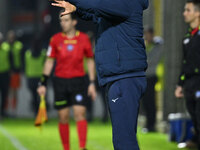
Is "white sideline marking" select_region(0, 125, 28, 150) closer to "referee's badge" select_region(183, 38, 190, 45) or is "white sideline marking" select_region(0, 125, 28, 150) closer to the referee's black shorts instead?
the referee's black shorts

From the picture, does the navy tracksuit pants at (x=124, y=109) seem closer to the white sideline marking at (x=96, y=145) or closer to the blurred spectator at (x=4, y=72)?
the white sideline marking at (x=96, y=145)

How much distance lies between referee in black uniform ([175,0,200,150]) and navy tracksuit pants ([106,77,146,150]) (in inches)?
120

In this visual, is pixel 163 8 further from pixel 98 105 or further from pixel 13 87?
pixel 98 105

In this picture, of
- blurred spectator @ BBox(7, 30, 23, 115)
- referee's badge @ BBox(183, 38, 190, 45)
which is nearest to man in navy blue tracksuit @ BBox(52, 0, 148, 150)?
referee's badge @ BBox(183, 38, 190, 45)

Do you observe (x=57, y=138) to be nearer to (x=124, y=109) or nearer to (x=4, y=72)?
(x=4, y=72)

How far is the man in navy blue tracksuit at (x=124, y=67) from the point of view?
6.35m

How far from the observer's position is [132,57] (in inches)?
252

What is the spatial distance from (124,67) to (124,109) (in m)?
0.38

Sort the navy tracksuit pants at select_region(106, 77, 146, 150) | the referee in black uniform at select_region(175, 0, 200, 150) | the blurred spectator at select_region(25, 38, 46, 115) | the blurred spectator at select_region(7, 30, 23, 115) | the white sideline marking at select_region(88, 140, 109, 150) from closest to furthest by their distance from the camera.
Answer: the navy tracksuit pants at select_region(106, 77, 146, 150) → the referee in black uniform at select_region(175, 0, 200, 150) → the white sideline marking at select_region(88, 140, 109, 150) → the blurred spectator at select_region(25, 38, 46, 115) → the blurred spectator at select_region(7, 30, 23, 115)

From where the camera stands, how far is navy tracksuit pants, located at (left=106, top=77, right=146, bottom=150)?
6344 millimetres

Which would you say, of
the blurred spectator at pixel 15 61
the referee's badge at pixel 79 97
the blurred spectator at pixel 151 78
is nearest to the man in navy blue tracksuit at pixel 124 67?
the referee's badge at pixel 79 97

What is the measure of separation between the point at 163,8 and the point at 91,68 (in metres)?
4.47

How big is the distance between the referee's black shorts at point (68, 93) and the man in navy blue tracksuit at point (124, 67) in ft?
12.8

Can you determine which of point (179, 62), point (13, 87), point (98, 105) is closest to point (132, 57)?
point (179, 62)
